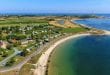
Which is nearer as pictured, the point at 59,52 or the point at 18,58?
the point at 18,58

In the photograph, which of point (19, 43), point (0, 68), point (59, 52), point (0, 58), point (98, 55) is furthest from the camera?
point (19, 43)

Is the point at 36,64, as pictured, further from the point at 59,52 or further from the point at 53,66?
the point at 59,52

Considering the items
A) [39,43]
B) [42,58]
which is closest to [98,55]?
[42,58]

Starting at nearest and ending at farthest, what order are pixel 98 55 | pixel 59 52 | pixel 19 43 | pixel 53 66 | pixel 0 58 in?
pixel 53 66, pixel 0 58, pixel 98 55, pixel 59 52, pixel 19 43

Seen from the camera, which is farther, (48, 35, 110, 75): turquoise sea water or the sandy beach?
(48, 35, 110, 75): turquoise sea water

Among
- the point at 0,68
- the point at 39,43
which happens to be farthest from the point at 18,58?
the point at 39,43

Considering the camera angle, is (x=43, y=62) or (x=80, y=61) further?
(x=80, y=61)

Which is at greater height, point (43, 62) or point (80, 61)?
point (43, 62)

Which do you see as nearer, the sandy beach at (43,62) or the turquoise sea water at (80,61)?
the sandy beach at (43,62)

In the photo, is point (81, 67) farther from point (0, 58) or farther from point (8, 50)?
point (8, 50)
